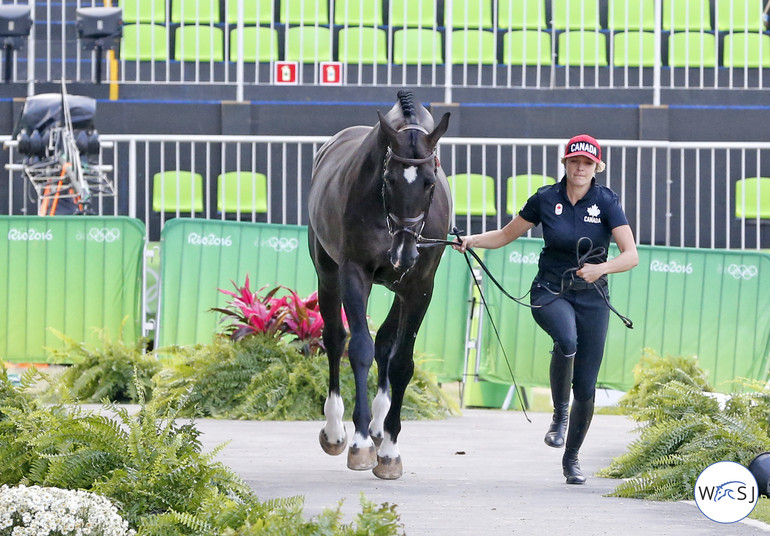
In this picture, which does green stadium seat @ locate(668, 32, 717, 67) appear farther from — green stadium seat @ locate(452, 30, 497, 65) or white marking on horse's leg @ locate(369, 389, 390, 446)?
white marking on horse's leg @ locate(369, 389, 390, 446)

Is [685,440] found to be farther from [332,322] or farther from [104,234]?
[104,234]

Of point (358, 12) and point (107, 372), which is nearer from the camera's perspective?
point (107, 372)

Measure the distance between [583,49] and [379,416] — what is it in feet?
41.4

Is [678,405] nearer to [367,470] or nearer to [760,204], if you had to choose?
[367,470]

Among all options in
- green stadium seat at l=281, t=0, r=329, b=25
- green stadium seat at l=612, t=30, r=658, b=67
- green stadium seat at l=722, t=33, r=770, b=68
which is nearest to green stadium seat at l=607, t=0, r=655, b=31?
green stadium seat at l=612, t=30, r=658, b=67

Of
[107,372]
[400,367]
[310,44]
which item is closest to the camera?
[400,367]

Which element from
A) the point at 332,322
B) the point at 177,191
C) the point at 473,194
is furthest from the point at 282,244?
the point at 332,322

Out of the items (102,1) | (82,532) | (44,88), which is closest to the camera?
(82,532)

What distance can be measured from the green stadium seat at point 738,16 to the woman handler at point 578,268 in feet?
42.9

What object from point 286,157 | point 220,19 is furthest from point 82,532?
point 220,19

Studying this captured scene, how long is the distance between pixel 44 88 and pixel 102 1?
6.84 feet

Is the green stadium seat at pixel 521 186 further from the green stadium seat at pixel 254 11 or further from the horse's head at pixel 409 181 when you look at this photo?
the horse's head at pixel 409 181

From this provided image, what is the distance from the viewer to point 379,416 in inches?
281

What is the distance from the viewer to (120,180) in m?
15.3
